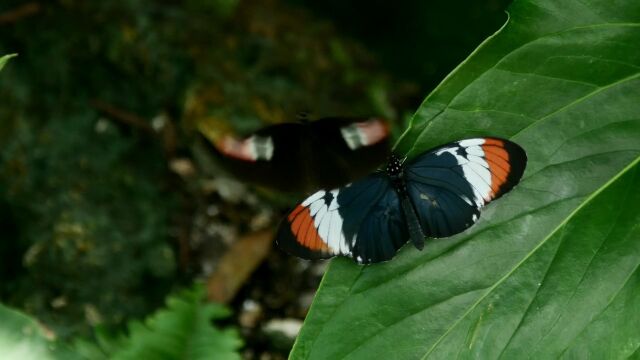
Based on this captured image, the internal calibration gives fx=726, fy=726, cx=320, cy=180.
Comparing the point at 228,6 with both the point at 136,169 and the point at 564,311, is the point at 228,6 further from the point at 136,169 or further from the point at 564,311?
the point at 564,311

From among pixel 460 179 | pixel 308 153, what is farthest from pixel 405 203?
pixel 308 153

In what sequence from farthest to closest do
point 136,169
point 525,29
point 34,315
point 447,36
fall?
1. point 447,36
2. point 136,169
3. point 34,315
4. point 525,29

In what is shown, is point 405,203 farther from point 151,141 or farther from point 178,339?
point 151,141

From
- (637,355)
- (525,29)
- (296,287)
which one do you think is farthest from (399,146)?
(296,287)

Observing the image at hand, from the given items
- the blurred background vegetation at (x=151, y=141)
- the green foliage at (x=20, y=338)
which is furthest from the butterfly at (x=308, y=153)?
the blurred background vegetation at (x=151, y=141)

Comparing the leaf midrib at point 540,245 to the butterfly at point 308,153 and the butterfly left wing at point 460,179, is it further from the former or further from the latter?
the butterfly at point 308,153

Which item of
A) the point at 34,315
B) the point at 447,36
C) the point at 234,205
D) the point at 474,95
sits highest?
the point at 474,95
